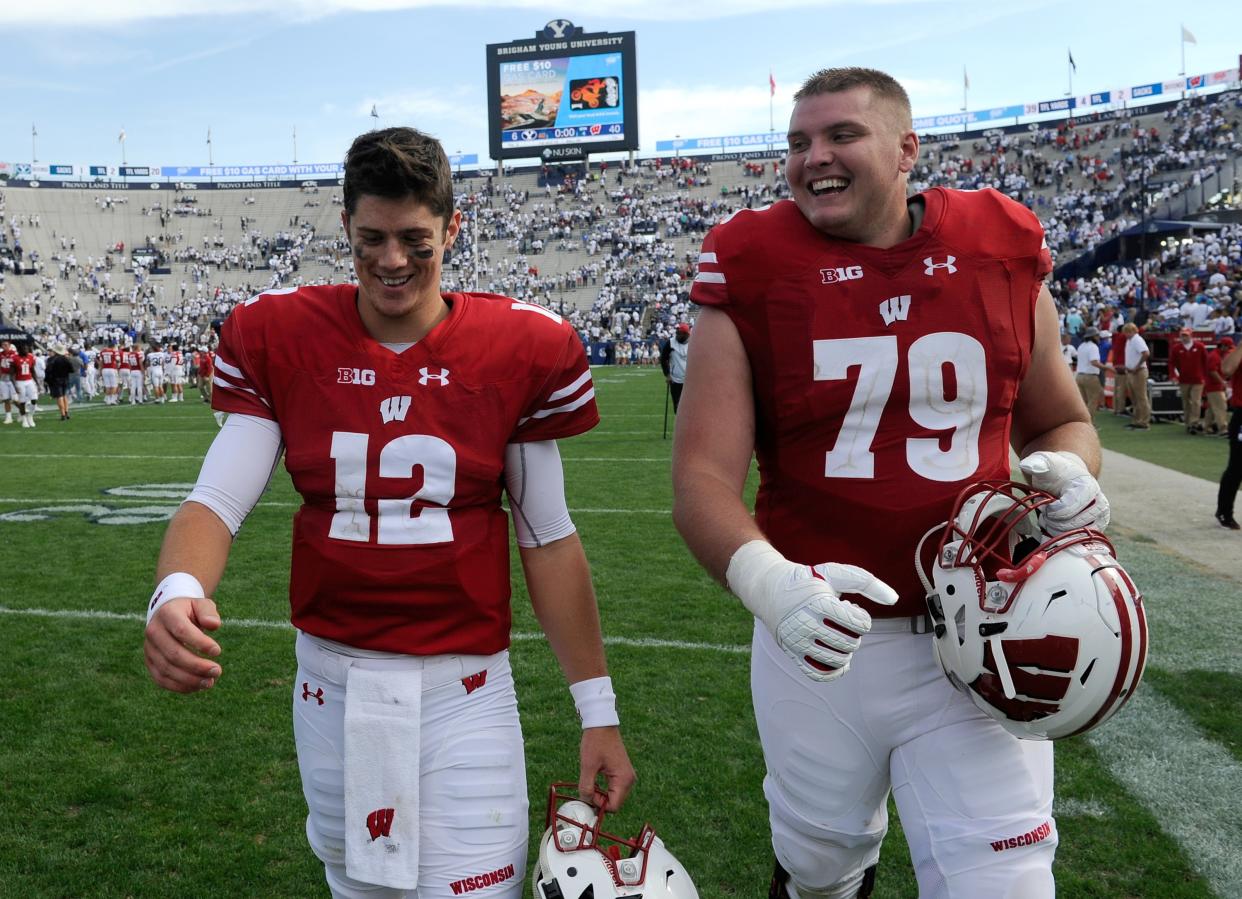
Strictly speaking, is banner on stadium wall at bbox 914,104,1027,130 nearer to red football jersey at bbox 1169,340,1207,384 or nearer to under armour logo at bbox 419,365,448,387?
red football jersey at bbox 1169,340,1207,384

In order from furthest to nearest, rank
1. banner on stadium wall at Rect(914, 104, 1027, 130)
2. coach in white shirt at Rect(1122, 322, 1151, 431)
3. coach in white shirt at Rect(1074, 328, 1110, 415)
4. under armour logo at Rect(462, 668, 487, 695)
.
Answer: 1. banner on stadium wall at Rect(914, 104, 1027, 130)
2. coach in white shirt at Rect(1074, 328, 1110, 415)
3. coach in white shirt at Rect(1122, 322, 1151, 431)
4. under armour logo at Rect(462, 668, 487, 695)

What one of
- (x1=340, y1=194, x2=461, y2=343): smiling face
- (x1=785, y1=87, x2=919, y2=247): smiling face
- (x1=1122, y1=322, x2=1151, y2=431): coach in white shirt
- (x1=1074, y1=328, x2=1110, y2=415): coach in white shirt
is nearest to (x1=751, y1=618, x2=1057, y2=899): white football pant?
(x1=785, y1=87, x2=919, y2=247): smiling face

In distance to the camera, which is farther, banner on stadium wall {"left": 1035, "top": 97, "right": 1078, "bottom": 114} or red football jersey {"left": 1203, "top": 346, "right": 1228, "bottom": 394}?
banner on stadium wall {"left": 1035, "top": 97, "right": 1078, "bottom": 114}

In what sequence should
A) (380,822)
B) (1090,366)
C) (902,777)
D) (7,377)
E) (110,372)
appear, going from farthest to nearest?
(110,372)
(7,377)
(1090,366)
(902,777)
(380,822)

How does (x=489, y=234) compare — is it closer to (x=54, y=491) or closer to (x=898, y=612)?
(x=54, y=491)

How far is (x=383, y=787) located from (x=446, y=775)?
0.12 metres

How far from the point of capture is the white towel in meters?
2.04

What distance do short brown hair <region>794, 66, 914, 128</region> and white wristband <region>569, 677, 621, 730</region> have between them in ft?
4.52

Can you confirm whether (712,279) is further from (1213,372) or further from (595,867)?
(1213,372)

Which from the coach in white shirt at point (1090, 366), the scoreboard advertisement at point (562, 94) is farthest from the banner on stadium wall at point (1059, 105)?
the coach in white shirt at point (1090, 366)

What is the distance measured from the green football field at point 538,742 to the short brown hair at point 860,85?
2384mm

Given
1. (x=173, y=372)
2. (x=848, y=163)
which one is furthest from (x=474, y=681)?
(x=173, y=372)

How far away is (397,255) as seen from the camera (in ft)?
7.13

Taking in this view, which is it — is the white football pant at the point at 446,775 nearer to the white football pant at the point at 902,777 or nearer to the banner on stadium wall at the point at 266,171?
the white football pant at the point at 902,777
